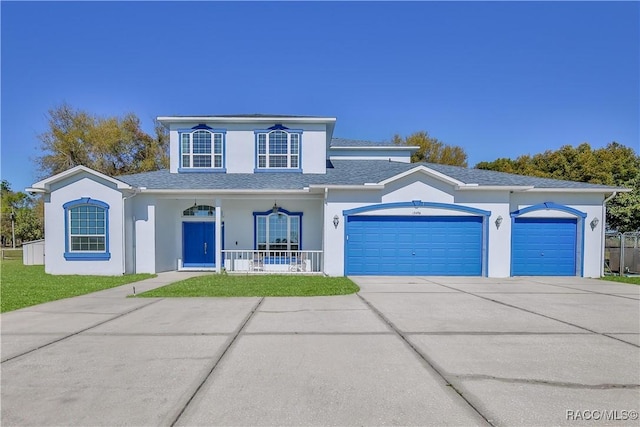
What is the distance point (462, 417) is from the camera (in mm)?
3141

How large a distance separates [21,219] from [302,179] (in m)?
50.6

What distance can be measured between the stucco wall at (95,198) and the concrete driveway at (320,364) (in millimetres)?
5362

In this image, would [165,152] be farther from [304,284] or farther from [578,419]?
[578,419]

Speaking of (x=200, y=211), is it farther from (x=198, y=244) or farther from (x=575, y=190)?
(x=575, y=190)

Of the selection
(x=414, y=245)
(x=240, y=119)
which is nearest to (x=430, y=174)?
(x=414, y=245)

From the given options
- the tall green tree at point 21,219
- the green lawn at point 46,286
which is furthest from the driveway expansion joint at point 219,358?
the tall green tree at point 21,219

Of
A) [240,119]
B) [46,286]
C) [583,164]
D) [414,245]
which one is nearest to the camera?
[46,286]

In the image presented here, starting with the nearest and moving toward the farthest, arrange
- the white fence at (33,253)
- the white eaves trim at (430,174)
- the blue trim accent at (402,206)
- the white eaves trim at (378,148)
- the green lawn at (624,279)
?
the green lawn at (624,279) → the white eaves trim at (430,174) → the blue trim accent at (402,206) → the white fence at (33,253) → the white eaves trim at (378,148)

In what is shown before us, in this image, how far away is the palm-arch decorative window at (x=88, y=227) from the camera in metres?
12.9

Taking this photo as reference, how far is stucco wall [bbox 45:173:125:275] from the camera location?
42.2 feet

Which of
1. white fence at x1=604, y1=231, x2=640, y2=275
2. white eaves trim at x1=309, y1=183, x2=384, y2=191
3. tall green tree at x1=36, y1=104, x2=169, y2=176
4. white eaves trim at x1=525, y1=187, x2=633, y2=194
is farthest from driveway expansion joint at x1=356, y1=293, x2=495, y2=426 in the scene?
tall green tree at x1=36, y1=104, x2=169, y2=176

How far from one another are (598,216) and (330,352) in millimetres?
13427

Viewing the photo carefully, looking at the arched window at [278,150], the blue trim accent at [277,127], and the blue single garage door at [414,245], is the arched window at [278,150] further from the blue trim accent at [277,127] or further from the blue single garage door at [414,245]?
the blue single garage door at [414,245]

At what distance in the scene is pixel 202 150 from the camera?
15.9m
